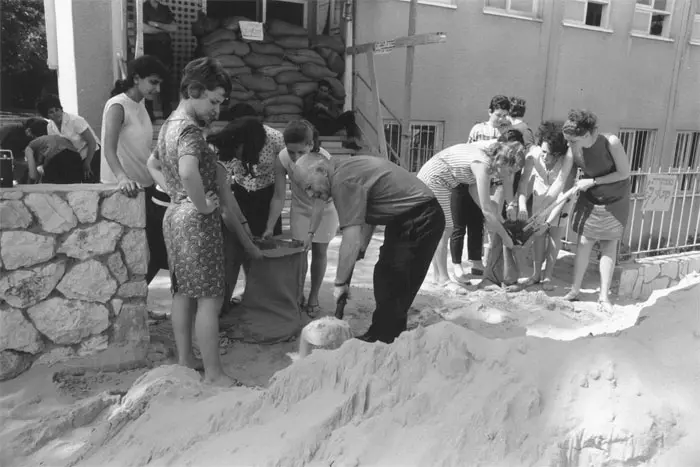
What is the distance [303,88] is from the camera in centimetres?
848

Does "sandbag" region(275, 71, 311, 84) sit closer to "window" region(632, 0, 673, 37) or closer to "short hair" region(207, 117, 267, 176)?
"short hair" region(207, 117, 267, 176)

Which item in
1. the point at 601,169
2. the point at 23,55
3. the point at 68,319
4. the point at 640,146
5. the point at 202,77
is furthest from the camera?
the point at 23,55

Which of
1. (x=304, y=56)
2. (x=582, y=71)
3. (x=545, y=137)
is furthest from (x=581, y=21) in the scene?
(x=545, y=137)

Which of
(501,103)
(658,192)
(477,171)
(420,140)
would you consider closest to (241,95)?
(420,140)

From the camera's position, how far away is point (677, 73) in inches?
512

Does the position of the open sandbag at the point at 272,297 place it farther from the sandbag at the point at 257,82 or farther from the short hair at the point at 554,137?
the sandbag at the point at 257,82

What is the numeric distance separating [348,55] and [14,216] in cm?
663

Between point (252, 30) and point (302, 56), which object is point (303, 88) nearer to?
point (302, 56)

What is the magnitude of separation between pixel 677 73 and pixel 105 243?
1367 cm

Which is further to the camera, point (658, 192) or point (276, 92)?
point (276, 92)

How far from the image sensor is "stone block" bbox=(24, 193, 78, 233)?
303 cm

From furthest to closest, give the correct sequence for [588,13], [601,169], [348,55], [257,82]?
[588,13] → [348,55] → [257,82] → [601,169]

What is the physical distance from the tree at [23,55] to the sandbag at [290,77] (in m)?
10.8

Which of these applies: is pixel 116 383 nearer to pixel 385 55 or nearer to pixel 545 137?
pixel 545 137
